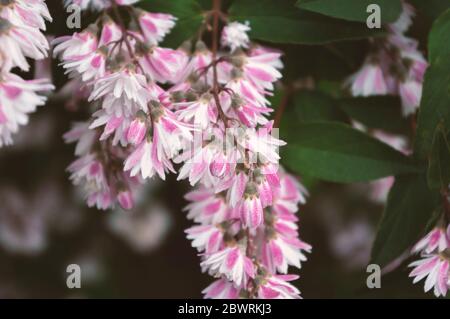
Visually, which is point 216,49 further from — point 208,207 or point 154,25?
point 208,207

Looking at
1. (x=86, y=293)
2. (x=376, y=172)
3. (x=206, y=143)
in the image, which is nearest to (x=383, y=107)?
(x=376, y=172)

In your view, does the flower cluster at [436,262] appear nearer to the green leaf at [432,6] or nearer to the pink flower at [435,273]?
the pink flower at [435,273]

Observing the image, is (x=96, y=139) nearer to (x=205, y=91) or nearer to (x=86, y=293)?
(x=205, y=91)

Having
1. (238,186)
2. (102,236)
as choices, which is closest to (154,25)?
(238,186)

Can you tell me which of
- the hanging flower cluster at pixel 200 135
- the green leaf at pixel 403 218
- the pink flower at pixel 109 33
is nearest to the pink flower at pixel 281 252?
the hanging flower cluster at pixel 200 135

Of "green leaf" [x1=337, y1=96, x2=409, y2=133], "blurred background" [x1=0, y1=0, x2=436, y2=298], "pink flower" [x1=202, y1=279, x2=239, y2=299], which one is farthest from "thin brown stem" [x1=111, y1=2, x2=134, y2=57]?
"blurred background" [x1=0, y1=0, x2=436, y2=298]

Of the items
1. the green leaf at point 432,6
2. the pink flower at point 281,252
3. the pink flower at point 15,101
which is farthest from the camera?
the green leaf at point 432,6

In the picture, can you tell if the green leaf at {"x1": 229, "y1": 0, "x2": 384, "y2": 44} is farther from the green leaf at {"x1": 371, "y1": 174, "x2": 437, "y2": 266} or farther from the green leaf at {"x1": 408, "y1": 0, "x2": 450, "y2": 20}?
the green leaf at {"x1": 371, "y1": 174, "x2": 437, "y2": 266}
